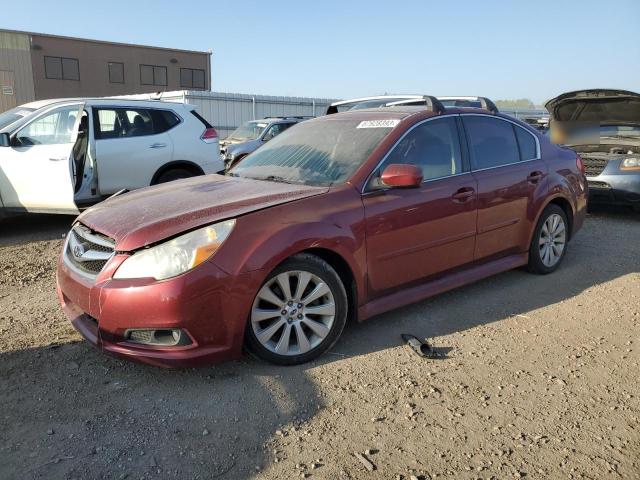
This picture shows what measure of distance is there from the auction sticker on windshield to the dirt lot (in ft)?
4.82

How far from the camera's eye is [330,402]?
3004 millimetres

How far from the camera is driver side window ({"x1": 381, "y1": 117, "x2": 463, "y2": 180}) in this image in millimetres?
4031

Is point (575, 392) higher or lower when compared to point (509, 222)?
lower

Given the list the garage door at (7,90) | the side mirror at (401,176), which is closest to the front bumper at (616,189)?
the side mirror at (401,176)

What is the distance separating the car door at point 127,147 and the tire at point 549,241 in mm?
5029

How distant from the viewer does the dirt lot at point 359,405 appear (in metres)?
2.50

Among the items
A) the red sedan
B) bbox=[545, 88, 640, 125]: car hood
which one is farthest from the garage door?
the red sedan

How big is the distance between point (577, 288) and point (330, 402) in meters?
3.08

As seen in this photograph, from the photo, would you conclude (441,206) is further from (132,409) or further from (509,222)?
(132,409)

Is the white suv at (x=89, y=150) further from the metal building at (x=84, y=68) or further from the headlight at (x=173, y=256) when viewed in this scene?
the metal building at (x=84, y=68)

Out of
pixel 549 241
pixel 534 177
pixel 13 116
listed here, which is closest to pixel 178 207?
pixel 534 177

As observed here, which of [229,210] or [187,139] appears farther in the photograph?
[187,139]

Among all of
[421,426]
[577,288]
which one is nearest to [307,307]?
[421,426]

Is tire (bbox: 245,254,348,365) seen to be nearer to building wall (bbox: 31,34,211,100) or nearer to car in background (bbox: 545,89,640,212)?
car in background (bbox: 545,89,640,212)
